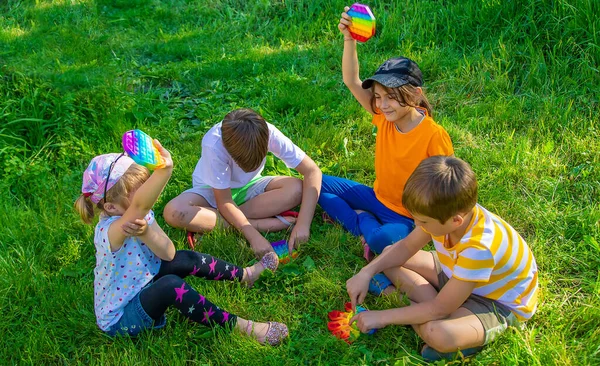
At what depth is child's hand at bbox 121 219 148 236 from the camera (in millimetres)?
2234

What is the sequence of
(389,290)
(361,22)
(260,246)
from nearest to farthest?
(389,290), (361,22), (260,246)

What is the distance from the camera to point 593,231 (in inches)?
117

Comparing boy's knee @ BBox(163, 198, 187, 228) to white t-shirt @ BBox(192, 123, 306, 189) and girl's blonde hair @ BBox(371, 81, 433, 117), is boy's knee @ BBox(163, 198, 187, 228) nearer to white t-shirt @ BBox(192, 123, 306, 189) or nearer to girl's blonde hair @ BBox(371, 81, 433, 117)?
white t-shirt @ BBox(192, 123, 306, 189)

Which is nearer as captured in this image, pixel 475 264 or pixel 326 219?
pixel 475 264

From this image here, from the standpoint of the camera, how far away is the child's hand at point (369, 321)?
8.07 ft

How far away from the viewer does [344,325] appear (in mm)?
2598

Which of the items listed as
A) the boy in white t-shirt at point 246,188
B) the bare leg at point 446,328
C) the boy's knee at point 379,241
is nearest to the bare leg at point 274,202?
the boy in white t-shirt at point 246,188

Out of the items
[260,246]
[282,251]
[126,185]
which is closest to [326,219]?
[282,251]

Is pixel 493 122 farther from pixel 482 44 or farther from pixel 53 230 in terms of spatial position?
pixel 53 230

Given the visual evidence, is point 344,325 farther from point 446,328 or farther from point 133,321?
point 133,321

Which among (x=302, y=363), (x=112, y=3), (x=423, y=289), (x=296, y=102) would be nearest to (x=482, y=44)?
(x=296, y=102)

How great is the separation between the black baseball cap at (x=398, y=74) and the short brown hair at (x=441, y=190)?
0.65 m

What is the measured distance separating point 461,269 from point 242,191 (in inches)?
59.1

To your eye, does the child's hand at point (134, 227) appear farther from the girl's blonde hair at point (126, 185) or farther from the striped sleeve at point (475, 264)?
the striped sleeve at point (475, 264)
